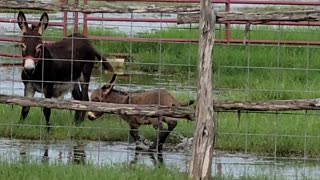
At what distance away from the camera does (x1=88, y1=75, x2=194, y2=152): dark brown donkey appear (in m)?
11.2

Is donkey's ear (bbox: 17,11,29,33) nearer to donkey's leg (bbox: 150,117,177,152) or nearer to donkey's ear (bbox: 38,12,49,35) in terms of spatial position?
donkey's ear (bbox: 38,12,49,35)

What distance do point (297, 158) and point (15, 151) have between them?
302 centimetres

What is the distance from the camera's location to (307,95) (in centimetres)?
1320

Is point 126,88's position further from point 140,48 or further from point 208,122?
point 208,122

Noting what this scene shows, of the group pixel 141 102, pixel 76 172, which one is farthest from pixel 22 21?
pixel 76 172

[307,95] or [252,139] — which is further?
[307,95]

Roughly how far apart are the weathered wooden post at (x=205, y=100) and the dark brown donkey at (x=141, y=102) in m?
2.19

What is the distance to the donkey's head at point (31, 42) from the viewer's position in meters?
11.6

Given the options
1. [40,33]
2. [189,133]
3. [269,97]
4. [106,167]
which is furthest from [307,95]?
[106,167]

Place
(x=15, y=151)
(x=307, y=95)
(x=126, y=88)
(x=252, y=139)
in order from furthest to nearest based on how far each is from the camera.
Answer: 1. (x=126, y=88)
2. (x=307, y=95)
3. (x=252, y=139)
4. (x=15, y=151)

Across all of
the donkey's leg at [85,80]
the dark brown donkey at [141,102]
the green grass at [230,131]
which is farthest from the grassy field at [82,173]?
the donkey's leg at [85,80]

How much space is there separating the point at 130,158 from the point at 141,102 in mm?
963

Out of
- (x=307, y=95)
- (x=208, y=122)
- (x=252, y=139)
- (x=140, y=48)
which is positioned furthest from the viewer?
(x=140, y=48)

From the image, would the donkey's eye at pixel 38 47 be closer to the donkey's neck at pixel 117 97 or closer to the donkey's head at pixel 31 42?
the donkey's head at pixel 31 42
